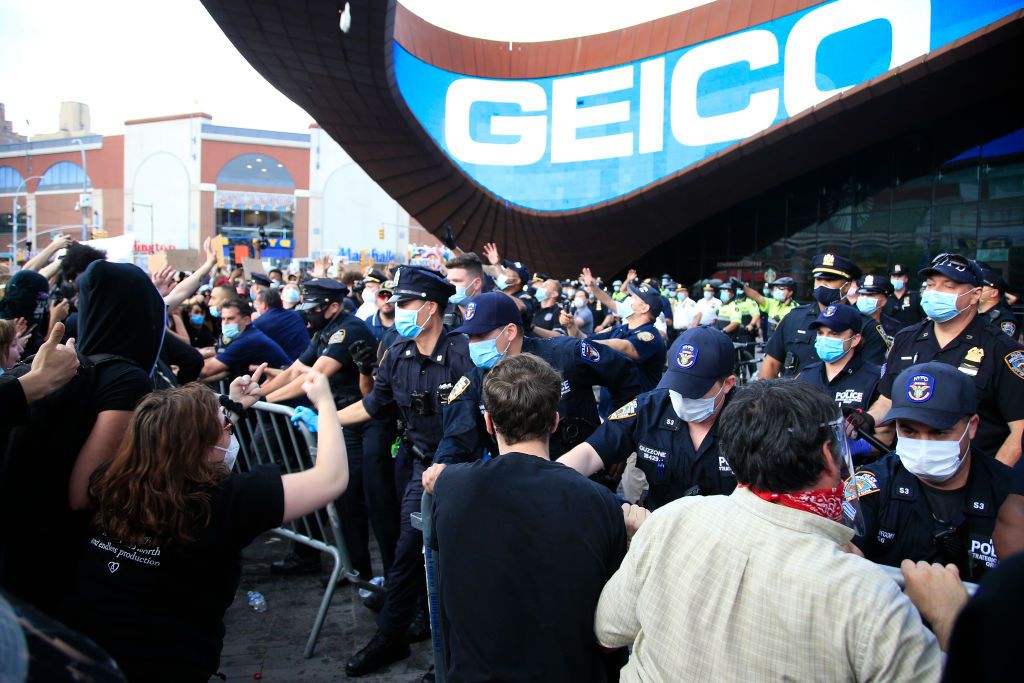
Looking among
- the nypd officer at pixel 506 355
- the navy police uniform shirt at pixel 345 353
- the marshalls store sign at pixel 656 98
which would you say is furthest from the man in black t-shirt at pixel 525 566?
the marshalls store sign at pixel 656 98

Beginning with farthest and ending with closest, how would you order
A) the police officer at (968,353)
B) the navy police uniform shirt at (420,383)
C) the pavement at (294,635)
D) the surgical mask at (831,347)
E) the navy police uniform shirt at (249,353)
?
the navy police uniform shirt at (249,353) → the surgical mask at (831,347) → the navy police uniform shirt at (420,383) → the police officer at (968,353) → the pavement at (294,635)

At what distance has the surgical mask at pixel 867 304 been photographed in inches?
293

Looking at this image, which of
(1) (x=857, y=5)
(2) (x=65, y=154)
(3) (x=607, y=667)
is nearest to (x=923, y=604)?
(3) (x=607, y=667)

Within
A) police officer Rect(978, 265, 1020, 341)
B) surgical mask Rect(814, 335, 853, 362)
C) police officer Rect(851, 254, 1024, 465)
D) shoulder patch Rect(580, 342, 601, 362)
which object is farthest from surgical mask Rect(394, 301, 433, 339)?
police officer Rect(978, 265, 1020, 341)

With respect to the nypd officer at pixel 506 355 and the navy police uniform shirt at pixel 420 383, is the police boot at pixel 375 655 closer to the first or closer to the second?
the navy police uniform shirt at pixel 420 383

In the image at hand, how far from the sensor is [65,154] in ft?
215

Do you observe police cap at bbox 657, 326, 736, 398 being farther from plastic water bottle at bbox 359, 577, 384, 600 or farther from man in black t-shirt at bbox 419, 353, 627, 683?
plastic water bottle at bbox 359, 577, 384, 600

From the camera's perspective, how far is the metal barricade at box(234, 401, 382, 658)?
429 centimetres

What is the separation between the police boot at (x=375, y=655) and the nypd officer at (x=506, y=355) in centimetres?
120

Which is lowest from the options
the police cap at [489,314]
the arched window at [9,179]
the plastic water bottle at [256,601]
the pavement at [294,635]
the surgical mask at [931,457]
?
the pavement at [294,635]

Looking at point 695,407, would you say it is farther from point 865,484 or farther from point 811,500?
point 811,500

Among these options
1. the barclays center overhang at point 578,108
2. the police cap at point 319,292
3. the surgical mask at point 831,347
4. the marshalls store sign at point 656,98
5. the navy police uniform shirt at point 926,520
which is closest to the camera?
the navy police uniform shirt at point 926,520

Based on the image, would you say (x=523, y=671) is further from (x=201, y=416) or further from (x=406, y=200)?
(x=406, y=200)

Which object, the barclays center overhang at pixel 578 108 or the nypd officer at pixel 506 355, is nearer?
the nypd officer at pixel 506 355
